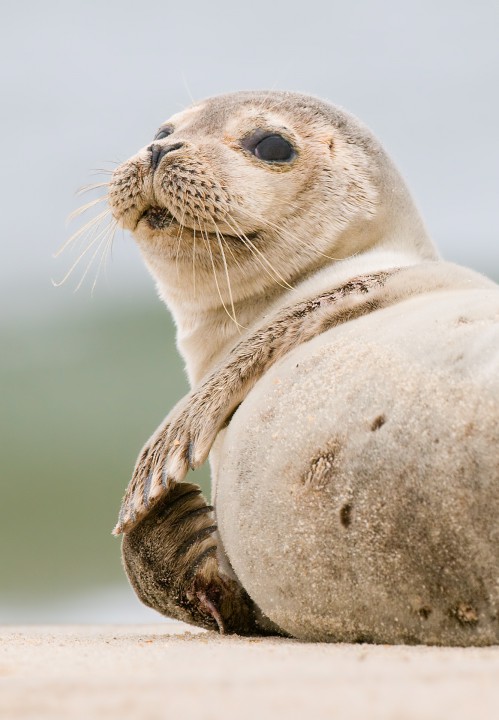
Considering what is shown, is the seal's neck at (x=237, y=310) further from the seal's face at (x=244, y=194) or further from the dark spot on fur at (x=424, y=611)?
the dark spot on fur at (x=424, y=611)

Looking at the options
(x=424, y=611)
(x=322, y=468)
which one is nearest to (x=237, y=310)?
(x=322, y=468)

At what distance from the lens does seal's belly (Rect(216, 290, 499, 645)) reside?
9.00 ft

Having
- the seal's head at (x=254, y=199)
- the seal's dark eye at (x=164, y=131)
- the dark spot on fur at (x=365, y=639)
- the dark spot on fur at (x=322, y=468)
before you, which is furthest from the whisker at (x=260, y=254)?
the dark spot on fur at (x=365, y=639)

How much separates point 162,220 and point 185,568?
1520 millimetres

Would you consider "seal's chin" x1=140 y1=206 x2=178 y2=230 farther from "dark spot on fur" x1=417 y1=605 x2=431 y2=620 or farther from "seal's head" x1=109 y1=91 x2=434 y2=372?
"dark spot on fur" x1=417 y1=605 x2=431 y2=620

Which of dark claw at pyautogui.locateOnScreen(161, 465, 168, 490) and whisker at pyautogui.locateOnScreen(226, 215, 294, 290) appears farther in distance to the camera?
whisker at pyautogui.locateOnScreen(226, 215, 294, 290)

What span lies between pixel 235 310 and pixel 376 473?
1867 mm

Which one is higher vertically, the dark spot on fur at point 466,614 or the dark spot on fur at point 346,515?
the dark spot on fur at point 346,515

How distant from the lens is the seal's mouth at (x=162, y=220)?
4426 mm

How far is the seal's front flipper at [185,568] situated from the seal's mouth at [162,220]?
1.18 metres

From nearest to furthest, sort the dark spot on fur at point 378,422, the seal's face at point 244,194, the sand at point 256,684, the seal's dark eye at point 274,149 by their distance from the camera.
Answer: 1. the sand at point 256,684
2. the dark spot on fur at point 378,422
3. the seal's face at point 244,194
4. the seal's dark eye at point 274,149

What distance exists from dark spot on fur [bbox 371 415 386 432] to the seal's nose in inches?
73.4

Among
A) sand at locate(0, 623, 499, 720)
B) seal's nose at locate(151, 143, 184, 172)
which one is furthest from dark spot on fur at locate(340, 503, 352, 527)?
seal's nose at locate(151, 143, 184, 172)

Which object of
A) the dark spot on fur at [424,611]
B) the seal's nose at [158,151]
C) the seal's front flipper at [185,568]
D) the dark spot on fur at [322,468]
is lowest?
the seal's front flipper at [185,568]
